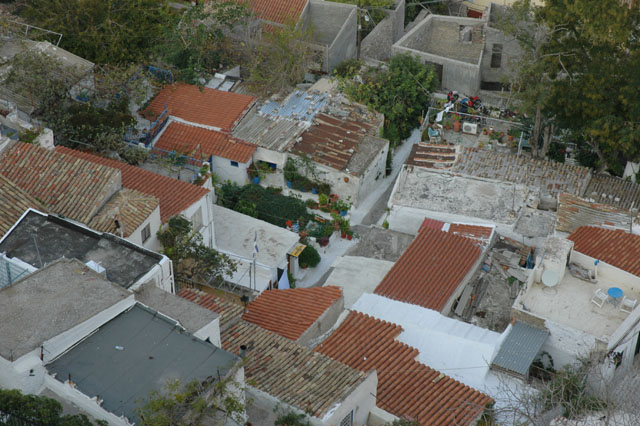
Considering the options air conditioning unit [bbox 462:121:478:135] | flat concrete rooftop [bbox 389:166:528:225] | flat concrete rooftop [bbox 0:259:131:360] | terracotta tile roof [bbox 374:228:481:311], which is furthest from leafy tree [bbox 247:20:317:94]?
flat concrete rooftop [bbox 0:259:131:360]

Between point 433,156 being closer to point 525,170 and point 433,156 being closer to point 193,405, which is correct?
point 525,170

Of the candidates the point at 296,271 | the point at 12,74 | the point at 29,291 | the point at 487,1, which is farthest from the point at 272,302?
the point at 487,1

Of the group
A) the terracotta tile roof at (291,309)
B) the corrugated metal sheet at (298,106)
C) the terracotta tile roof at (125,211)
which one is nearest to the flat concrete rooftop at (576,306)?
the terracotta tile roof at (291,309)

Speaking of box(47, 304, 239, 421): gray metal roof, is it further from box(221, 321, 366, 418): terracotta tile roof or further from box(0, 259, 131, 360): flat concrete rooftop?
box(221, 321, 366, 418): terracotta tile roof

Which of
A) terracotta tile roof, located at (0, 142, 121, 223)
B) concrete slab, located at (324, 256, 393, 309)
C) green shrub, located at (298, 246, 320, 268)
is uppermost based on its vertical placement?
terracotta tile roof, located at (0, 142, 121, 223)

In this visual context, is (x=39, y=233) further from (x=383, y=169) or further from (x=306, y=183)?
(x=383, y=169)

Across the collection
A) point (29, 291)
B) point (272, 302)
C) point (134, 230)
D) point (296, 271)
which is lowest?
point (296, 271)
